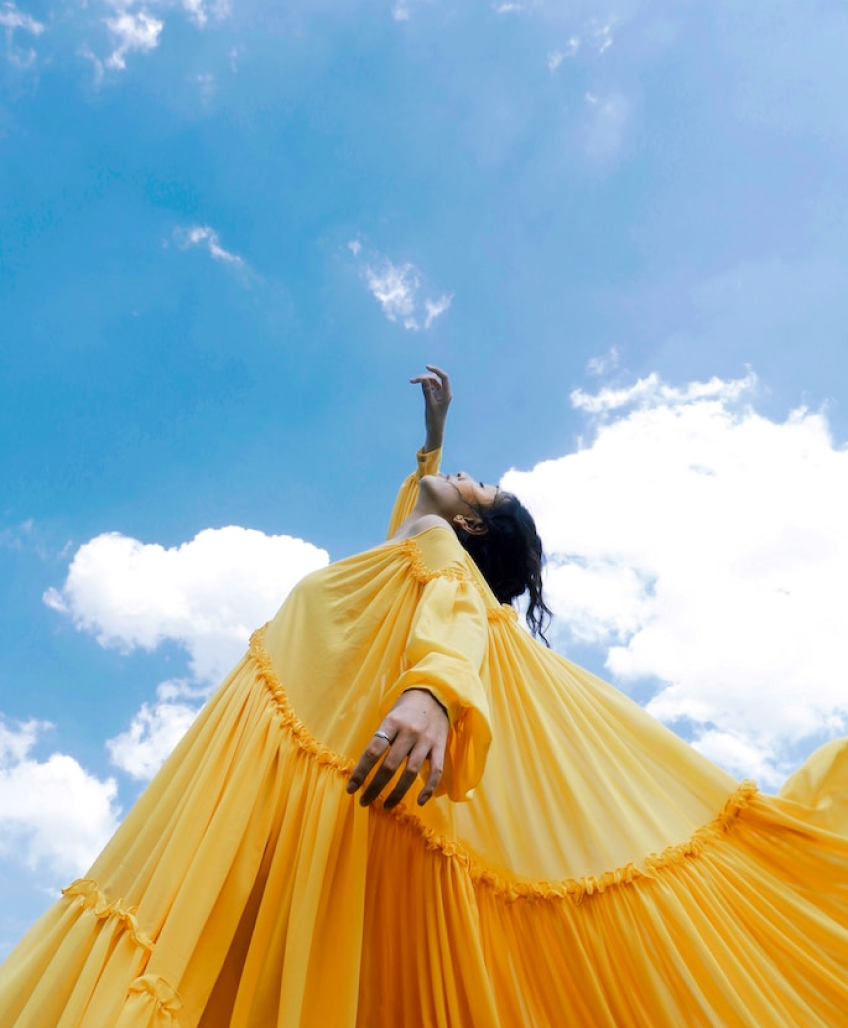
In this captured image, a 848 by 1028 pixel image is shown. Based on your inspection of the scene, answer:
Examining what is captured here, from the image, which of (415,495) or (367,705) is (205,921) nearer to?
(367,705)

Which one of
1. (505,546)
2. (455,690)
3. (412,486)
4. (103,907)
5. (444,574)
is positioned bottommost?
(103,907)

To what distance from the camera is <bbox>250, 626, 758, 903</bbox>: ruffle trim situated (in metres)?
2.12

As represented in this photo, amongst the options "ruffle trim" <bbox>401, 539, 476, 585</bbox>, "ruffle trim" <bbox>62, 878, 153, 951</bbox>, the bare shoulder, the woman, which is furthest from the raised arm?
"ruffle trim" <bbox>62, 878, 153, 951</bbox>

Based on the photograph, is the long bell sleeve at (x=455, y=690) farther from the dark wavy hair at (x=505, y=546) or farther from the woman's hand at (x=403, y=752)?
the dark wavy hair at (x=505, y=546)

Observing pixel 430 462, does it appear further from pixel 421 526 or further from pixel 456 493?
pixel 421 526

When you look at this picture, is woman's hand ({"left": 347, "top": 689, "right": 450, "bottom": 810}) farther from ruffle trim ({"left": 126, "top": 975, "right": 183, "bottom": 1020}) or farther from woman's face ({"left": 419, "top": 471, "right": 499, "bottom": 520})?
woman's face ({"left": 419, "top": 471, "right": 499, "bottom": 520})

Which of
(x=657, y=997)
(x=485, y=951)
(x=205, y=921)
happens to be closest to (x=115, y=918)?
(x=205, y=921)

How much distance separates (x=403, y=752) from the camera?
1.80m

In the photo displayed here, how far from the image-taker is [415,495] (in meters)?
4.19

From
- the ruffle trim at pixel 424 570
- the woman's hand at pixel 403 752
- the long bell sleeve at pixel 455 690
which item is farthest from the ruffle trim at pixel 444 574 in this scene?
the woman's hand at pixel 403 752

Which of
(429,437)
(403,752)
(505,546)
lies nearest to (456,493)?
(505,546)

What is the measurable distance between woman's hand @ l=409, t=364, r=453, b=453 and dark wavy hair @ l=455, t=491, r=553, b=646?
0.61m

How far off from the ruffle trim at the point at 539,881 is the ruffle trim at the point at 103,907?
0.60 meters

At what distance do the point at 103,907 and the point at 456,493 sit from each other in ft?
6.76
